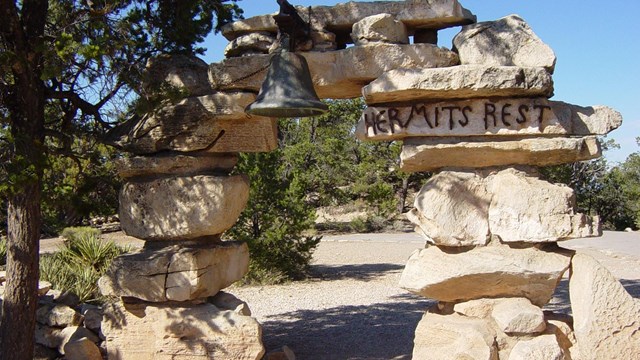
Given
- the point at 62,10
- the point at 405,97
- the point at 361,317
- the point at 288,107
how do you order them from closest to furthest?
the point at 288,107 → the point at 405,97 → the point at 62,10 → the point at 361,317

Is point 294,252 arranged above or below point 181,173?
below

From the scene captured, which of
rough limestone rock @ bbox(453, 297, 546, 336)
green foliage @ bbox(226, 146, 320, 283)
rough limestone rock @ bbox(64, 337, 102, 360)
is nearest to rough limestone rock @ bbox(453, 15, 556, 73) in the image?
rough limestone rock @ bbox(453, 297, 546, 336)

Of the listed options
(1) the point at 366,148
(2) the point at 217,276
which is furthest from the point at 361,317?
(1) the point at 366,148

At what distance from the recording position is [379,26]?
4.19 metres

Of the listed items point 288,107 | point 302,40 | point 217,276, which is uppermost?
point 302,40

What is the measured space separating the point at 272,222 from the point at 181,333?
7387mm

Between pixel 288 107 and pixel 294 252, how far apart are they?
28.9 ft

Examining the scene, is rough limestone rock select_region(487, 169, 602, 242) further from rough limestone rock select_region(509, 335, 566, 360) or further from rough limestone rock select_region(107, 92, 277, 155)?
rough limestone rock select_region(107, 92, 277, 155)

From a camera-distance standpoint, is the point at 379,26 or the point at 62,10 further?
the point at 62,10

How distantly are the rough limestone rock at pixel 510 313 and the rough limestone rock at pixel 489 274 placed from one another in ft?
0.17

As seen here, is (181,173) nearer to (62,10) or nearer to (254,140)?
(254,140)

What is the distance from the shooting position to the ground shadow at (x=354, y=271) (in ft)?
40.0

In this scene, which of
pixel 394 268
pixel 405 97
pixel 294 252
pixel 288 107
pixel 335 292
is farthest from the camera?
pixel 394 268

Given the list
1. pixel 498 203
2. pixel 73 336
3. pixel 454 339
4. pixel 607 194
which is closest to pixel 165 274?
pixel 73 336
